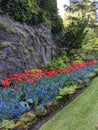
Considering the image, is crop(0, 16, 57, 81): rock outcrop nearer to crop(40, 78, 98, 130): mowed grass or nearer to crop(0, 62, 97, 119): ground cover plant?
crop(0, 62, 97, 119): ground cover plant

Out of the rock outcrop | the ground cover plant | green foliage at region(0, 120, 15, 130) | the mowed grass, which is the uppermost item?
the rock outcrop

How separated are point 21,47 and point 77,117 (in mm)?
4732

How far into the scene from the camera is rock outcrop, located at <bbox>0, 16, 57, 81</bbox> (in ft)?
27.8

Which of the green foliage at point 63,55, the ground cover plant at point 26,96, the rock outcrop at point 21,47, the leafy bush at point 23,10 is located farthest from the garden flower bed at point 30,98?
the green foliage at point 63,55

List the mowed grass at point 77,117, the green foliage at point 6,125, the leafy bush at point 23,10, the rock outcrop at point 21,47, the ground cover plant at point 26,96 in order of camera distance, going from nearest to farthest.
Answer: the green foliage at point 6,125, the ground cover plant at point 26,96, the mowed grass at point 77,117, the rock outcrop at point 21,47, the leafy bush at point 23,10

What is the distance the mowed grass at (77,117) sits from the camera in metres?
5.06

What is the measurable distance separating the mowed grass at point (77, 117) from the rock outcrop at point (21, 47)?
8.84 feet

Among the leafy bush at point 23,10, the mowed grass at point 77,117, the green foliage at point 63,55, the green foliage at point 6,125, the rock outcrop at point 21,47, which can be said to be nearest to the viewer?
the green foliage at point 6,125

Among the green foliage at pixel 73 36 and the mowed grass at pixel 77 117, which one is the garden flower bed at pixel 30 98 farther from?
the green foliage at pixel 73 36

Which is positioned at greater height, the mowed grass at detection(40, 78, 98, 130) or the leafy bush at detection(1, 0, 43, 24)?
the leafy bush at detection(1, 0, 43, 24)

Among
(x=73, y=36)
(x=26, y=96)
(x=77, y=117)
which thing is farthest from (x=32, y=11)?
(x=77, y=117)

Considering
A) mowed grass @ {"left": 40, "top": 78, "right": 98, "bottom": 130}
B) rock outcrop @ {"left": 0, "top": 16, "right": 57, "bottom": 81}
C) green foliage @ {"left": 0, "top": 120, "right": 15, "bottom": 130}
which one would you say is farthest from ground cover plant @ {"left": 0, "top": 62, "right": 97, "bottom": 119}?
rock outcrop @ {"left": 0, "top": 16, "right": 57, "bottom": 81}

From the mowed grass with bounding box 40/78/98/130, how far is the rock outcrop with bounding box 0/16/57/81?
2.69m

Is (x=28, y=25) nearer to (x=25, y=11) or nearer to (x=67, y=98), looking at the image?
(x=25, y=11)
